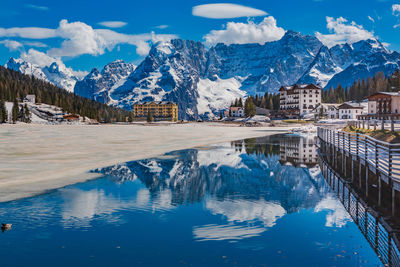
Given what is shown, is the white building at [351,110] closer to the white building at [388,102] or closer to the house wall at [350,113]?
the house wall at [350,113]

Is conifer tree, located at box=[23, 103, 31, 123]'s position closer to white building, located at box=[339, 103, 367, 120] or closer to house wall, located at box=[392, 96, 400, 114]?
white building, located at box=[339, 103, 367, 120]

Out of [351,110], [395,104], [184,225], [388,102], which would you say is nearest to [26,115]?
[351,110]

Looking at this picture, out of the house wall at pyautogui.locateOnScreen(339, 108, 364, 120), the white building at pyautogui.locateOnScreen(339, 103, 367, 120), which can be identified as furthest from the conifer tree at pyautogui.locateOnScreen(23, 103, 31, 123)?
the house wall at pyautogui.locateOnScreen(339, 108, 364, 120)

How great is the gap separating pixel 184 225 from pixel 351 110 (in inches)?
6550

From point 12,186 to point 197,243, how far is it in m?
15.2

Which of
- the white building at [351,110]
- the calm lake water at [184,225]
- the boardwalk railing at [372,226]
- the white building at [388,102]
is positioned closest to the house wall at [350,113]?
the white building at [351,110]

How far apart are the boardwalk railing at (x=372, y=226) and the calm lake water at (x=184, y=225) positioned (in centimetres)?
43

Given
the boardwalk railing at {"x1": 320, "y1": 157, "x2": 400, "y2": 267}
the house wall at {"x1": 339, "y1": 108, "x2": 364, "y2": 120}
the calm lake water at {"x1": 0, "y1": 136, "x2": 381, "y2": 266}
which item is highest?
the house wall at {"x1": 339, "y1": 108, "x2": 364, "y2": 120}

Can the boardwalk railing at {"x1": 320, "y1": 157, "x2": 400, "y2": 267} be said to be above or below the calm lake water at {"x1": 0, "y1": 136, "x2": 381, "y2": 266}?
below

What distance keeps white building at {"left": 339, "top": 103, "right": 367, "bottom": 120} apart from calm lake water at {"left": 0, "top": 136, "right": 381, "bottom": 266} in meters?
150

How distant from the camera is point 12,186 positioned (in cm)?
2372

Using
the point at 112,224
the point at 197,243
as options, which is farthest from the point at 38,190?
the point at 197,243

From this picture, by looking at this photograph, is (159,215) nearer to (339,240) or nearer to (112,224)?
(112,224)

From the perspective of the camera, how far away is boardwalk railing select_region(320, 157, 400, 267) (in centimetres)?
1290
